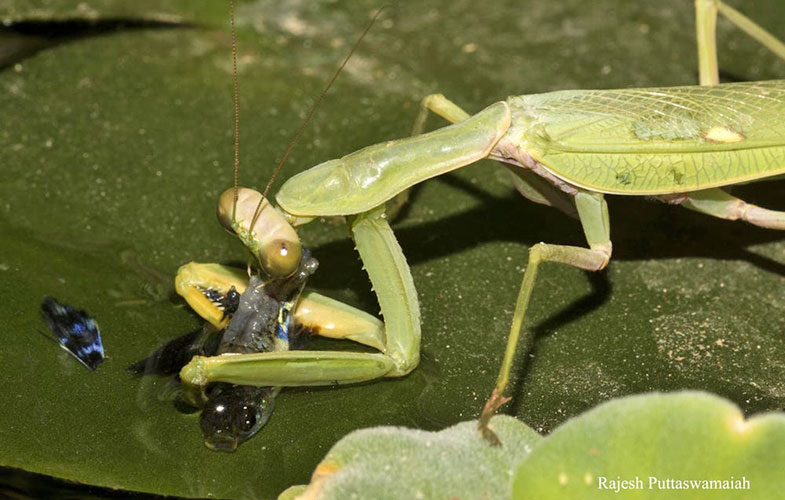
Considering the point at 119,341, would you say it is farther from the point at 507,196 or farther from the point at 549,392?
the point at 507,196

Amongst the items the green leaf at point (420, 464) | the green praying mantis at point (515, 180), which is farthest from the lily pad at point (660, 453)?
the green praying mantis at point (515, 180)

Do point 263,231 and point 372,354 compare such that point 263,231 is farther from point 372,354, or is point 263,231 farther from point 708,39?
point 708,39

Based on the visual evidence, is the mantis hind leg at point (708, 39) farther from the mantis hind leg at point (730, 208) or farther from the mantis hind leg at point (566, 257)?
the mantis hind leg at point (566, 257)

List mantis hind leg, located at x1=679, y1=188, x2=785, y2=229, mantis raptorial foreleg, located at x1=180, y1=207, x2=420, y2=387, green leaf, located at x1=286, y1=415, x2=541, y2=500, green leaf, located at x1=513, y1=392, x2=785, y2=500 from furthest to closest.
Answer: mantis hind leg, located at x1=679, y1=188, x2=785, y2=229
mantis raptorial foreleg, located at x1=180, y1=207, x2=420, y2=387
green leaf, located at x1=286, y1=415, x2=541, y2=500
green leaf, located at x1=513, y1=392, x2=785, y2=500

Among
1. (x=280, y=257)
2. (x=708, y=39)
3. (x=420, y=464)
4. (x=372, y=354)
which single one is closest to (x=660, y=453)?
(x=420, y=464)

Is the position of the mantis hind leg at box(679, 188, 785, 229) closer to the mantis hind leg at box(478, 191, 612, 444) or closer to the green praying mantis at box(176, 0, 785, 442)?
the green praying mantis at box(176, 0, 785, 442)

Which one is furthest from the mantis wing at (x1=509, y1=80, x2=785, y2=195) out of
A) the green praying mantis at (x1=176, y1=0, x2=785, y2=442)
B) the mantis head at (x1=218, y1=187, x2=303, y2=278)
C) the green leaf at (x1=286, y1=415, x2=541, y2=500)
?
the green leaf at (x1=286, y1=415, x2=541, y2=500)
